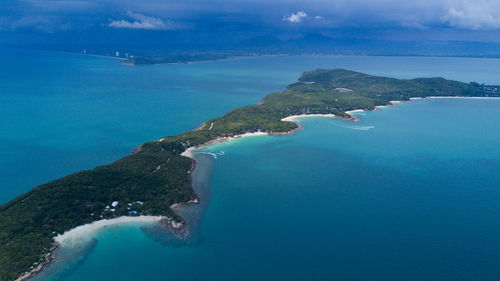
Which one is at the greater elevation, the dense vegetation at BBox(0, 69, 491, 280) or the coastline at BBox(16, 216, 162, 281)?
the dense vegetation at BBox(0, 69, 491, 280)

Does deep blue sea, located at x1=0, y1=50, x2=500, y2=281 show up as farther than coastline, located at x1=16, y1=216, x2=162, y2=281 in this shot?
Yes

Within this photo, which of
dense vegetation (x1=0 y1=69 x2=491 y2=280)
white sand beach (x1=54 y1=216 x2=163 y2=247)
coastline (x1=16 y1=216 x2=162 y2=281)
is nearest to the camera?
coastline (x1=16 y1=216 x2=162 y2=281)

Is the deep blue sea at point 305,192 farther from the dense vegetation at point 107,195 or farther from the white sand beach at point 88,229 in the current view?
the dense vegetation at point 107,195

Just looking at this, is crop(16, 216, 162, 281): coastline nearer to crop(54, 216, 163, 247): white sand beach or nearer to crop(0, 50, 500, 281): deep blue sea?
crop(54, 216, 163, 247): white sand beach

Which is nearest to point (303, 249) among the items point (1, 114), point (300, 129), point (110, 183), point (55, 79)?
point (110, 183)

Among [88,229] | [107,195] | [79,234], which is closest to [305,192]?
[107,195]

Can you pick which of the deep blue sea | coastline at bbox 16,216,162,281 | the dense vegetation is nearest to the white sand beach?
coastline at bbox 16,216,162,281

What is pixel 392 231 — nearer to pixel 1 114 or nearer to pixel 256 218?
pixel 256 218

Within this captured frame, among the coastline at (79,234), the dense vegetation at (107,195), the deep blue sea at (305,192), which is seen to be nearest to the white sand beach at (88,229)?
the coastline at (79,234)

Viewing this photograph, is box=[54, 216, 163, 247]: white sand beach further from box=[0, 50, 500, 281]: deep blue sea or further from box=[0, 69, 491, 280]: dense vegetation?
box=[0, 50, 500, 281]: deep blue sea

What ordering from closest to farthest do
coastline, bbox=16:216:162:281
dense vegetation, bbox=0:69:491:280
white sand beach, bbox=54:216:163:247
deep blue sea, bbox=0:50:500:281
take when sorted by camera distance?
1. coastline, bbox=16:216:162:281
2. deep blue sea, bbox=0:50:500:281
3. dense vegetation, bbox=0:69:491:280
4. white sand beach, bbox=54:216:163:247
